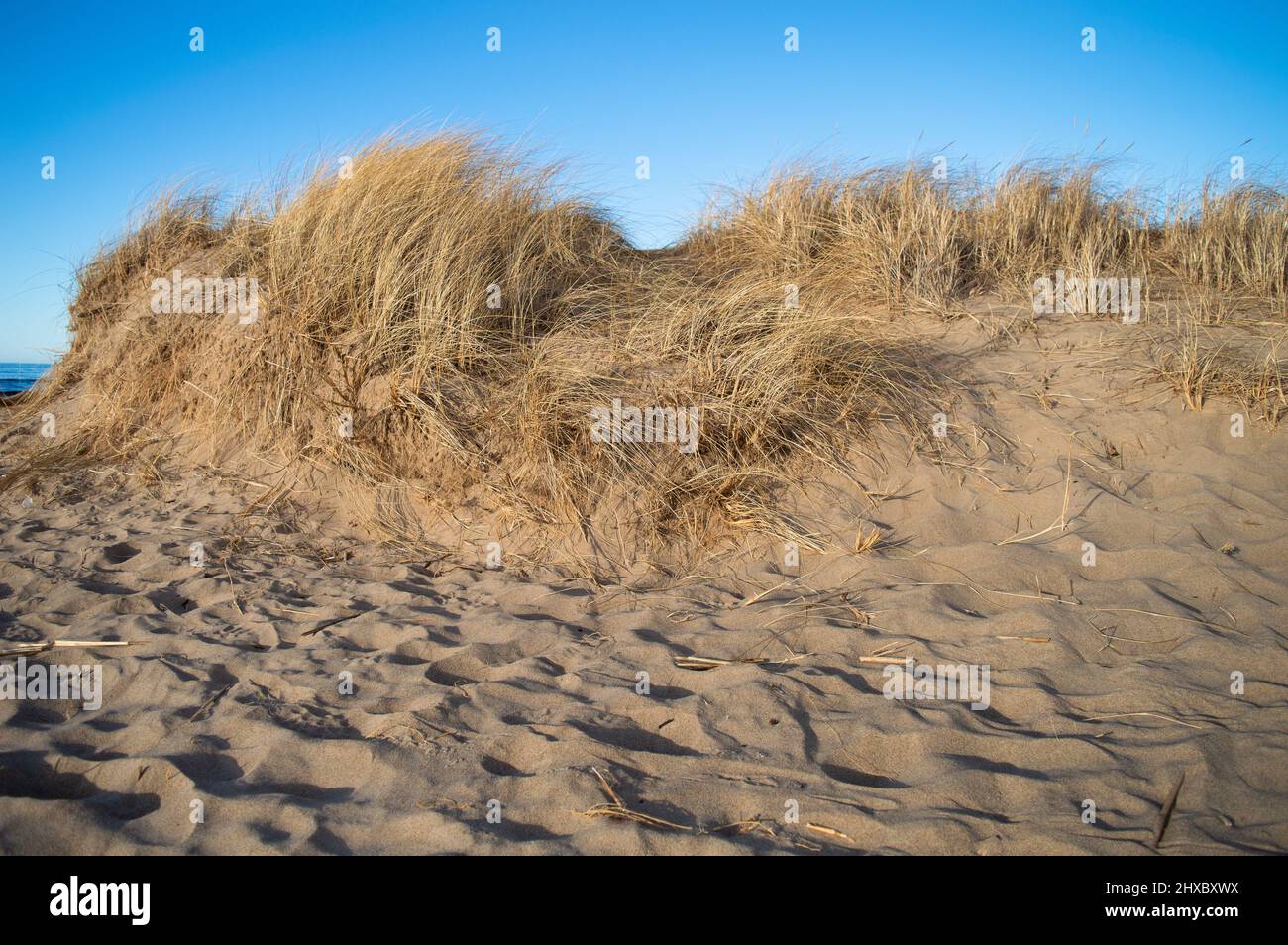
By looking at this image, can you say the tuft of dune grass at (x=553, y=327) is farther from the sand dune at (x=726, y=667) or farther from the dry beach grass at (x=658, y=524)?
the sand dune at (x=726, y=667)

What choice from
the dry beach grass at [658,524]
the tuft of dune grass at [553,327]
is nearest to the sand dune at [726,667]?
the dry beach grass at [658,524]

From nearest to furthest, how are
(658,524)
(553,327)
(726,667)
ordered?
1. (726,667)
2. (658,524)
3. (553,327)

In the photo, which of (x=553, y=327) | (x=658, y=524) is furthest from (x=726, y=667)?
(x=553, y=327)

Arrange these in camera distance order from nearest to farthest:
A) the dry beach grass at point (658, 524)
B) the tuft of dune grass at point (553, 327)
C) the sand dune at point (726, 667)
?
the sand dune at point (726, 667)
the dry beach grass at point (658, 524)
the tuft of dune grass at point (553, 327)

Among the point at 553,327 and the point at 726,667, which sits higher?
the point at 553,327

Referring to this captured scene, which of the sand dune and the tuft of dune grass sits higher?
the tuft of dune grass

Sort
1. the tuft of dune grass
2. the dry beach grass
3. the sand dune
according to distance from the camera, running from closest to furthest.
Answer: the sand dune
the dry beach grass
the tuft of dune grass

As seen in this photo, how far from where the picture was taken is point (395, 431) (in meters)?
4.62

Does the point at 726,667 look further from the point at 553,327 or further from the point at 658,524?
the point at 553,327

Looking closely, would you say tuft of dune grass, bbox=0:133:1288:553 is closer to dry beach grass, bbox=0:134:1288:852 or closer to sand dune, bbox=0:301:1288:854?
dry beach grass, bbox=0:134:1288:852

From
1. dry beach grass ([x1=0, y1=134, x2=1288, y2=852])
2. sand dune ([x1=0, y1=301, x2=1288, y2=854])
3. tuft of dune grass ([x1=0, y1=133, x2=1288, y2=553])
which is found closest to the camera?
sand dune ([x1=0, y1=301, x2=1288, y2=854])

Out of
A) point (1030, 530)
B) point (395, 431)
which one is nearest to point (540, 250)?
point (395, 431)

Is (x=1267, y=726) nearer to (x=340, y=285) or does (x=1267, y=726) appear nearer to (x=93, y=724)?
(x=93, y=724)

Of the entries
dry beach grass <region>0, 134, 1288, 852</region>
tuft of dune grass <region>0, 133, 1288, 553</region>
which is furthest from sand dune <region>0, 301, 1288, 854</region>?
tuft of dune grass <region>0, 133, 1288, 553</region>
